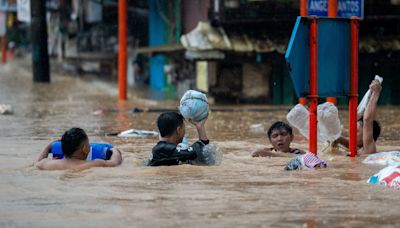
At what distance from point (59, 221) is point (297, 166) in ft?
11.1

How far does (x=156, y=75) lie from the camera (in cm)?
3094

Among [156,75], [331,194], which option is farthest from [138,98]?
[331,194]

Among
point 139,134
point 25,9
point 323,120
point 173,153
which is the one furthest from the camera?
point 25,9

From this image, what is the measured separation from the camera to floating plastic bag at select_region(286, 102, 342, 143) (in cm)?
1102

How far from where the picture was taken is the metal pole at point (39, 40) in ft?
104

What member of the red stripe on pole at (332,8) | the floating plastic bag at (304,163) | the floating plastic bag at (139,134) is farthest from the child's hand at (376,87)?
the floating plastic bag at (139,134)

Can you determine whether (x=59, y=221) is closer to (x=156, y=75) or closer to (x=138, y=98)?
(x=138, y=98)

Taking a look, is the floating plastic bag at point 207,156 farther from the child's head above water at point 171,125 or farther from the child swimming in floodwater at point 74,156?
the child swimming in floodwater at point 74,156

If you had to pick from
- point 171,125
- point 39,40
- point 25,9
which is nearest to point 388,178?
point 171,125

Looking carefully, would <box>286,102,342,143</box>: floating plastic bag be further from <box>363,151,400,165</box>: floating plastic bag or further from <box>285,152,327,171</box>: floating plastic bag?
<box>285,152,327,171</box>: floating plastic bag

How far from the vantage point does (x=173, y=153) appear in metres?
9.55

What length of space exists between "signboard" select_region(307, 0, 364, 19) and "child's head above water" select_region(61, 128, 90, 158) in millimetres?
4567

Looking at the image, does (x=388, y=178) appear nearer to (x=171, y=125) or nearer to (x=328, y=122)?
(x=171, y=125)

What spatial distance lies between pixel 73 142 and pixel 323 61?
2.85 meters
